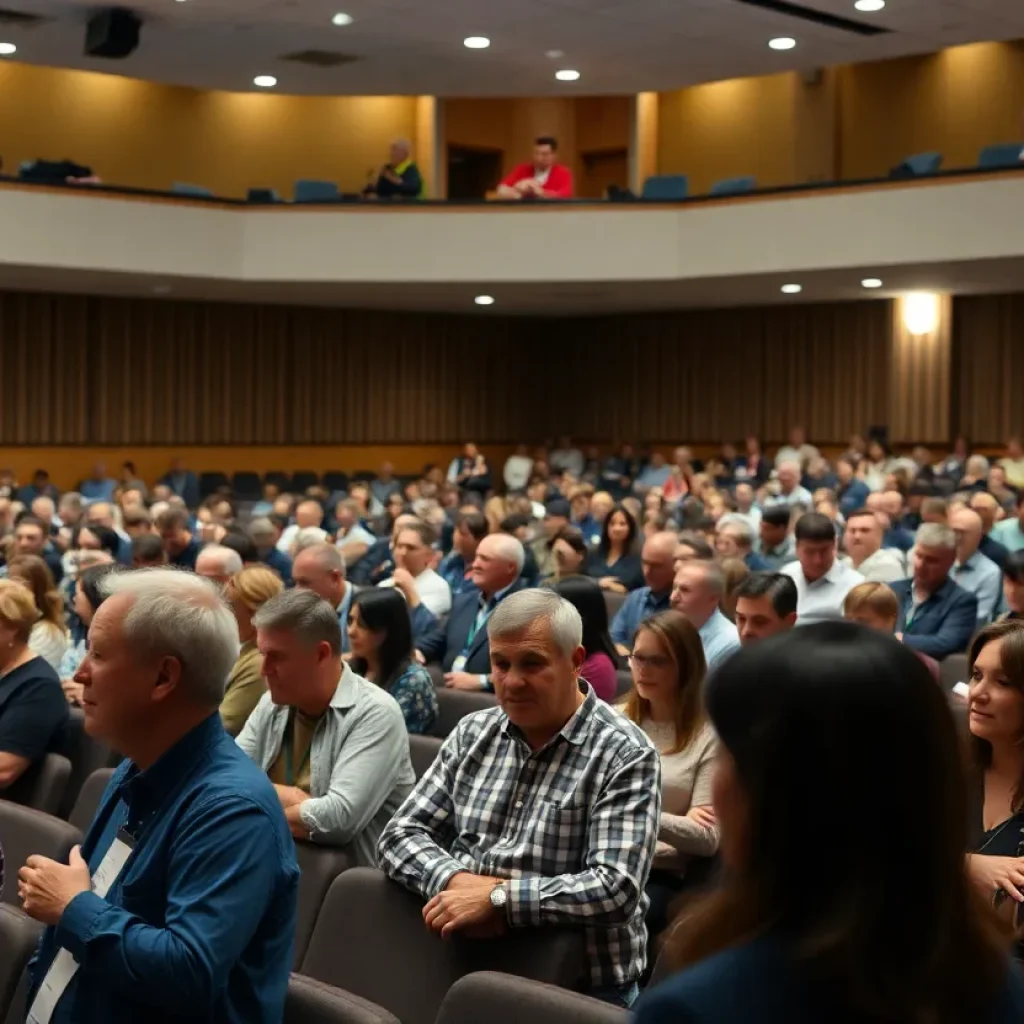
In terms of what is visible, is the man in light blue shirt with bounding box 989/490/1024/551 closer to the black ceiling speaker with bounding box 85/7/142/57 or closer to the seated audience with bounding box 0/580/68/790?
the seated audience with bounding box 0/580/68/790

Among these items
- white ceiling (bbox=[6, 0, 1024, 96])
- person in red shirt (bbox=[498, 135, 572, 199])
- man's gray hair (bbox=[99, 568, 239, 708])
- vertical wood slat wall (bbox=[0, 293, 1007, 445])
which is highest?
white ceiling (bbox=[6, 0, 1024, 96])

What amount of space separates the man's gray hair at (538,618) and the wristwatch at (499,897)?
A: 527 mm

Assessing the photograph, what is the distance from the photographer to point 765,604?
4617mm

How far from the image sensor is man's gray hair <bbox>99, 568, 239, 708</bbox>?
2139 millimetres

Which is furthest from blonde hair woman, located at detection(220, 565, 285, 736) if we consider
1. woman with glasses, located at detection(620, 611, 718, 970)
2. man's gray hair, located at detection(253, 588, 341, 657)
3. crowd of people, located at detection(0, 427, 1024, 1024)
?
woman with glasses, located at detection(620, 611, 718, 970)

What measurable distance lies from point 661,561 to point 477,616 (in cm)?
81

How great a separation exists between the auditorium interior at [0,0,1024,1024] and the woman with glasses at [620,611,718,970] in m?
0.01

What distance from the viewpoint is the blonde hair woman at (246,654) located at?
14.7 ft

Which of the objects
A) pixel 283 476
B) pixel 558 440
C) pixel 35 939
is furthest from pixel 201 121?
pixel 35 939

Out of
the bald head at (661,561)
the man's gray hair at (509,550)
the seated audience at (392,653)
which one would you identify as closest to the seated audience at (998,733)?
the seated audience at (392,653)

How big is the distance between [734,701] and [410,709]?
353 cm

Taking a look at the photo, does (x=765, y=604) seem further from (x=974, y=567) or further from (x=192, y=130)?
(x=192, y=130)

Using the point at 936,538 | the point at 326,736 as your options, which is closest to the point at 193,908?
the point at 326,736

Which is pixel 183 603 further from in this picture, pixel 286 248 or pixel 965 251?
pixel 286 248
